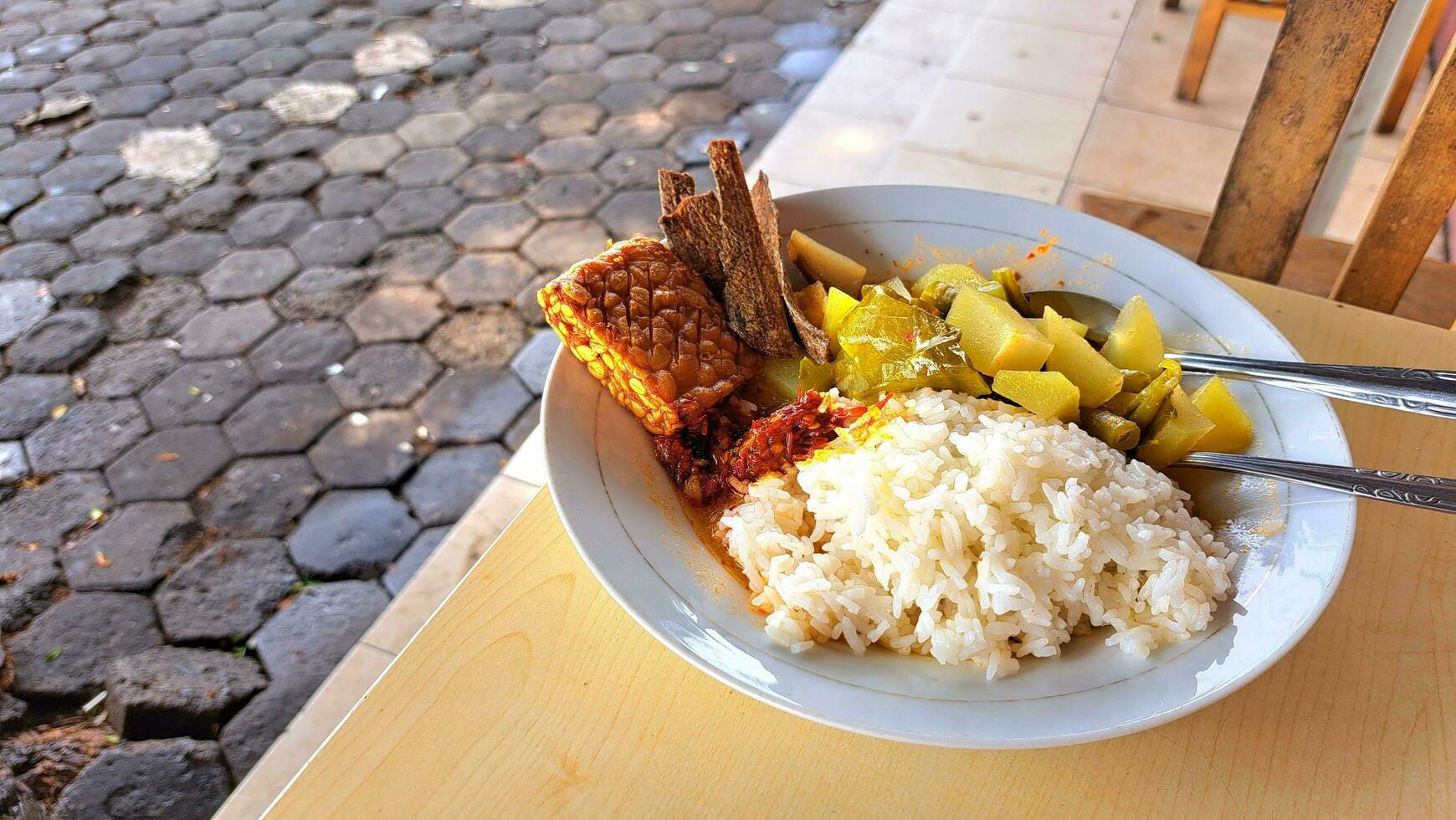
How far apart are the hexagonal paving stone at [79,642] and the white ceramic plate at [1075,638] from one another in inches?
64.6

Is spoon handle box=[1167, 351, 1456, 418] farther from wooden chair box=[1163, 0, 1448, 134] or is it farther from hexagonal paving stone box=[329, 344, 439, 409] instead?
wooden chair box=[1163, 0, 1448, 134]

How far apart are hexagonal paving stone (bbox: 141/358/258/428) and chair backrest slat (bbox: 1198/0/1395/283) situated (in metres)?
2.54

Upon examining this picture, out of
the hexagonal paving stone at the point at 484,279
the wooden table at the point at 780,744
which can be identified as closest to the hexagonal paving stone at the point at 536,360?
the hexagonal paving stone at the point at 484,279

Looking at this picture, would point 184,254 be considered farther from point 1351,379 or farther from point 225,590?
point 1351,379

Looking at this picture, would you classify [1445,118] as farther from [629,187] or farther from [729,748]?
[629,187]

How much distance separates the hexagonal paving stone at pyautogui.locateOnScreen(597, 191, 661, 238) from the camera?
3.21 meters

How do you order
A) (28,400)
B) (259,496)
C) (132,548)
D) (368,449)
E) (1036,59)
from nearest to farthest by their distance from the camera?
(132,548)
(259,496)
(368,449)
(28,400)
(1036,59)

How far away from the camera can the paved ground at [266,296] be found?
213 centimetres

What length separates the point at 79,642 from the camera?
7.01 ft

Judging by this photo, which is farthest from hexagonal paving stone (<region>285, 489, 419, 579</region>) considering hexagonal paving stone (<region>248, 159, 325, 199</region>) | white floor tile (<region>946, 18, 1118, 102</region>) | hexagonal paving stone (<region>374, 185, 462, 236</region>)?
white floor tile (<region>946, 18, 1118, 102</region>)

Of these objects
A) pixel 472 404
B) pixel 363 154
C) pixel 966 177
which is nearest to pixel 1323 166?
pixel 966 177

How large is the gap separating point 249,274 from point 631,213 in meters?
1.30

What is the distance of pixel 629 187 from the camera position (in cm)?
342

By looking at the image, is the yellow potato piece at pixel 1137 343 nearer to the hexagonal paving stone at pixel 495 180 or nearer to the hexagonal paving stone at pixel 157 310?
the hexagonal paving stone at pixel 495 180
